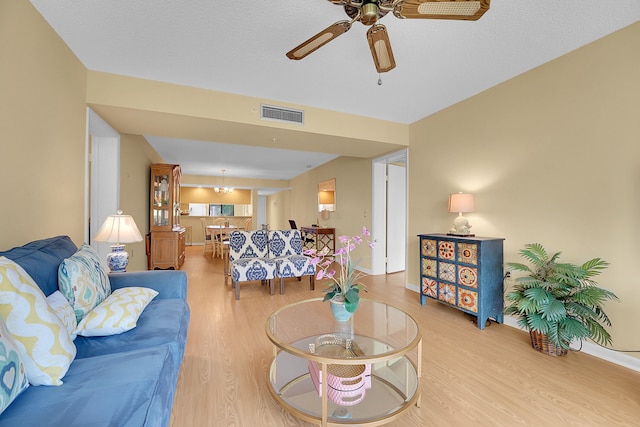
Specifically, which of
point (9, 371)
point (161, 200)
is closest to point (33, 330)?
point (9, 371)

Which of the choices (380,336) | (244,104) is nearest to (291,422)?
(380,336)

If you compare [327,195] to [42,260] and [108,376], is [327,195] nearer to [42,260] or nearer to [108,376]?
[42,260]

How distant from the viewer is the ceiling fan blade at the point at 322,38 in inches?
61.1

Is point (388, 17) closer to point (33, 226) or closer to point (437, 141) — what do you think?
point (437, 141)

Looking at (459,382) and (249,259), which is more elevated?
(249,259)

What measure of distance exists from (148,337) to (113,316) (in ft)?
0.77

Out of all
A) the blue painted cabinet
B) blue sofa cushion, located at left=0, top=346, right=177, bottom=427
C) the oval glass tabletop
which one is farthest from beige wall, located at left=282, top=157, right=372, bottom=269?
blue sofa cushion, located at left=0, top=346, right=177, bottom=427

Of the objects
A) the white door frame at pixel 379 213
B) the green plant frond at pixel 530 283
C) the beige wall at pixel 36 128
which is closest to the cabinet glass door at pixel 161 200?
the beige wall at pixel 36 128

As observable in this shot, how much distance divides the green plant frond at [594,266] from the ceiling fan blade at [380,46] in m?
2.13

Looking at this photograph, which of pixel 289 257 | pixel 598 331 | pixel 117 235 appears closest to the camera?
pixel 598 331

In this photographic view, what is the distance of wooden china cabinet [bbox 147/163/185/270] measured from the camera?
505cm

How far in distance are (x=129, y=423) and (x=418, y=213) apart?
3862 mm

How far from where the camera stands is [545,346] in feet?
7.30

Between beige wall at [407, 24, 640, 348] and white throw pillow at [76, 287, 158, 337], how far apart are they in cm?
332
